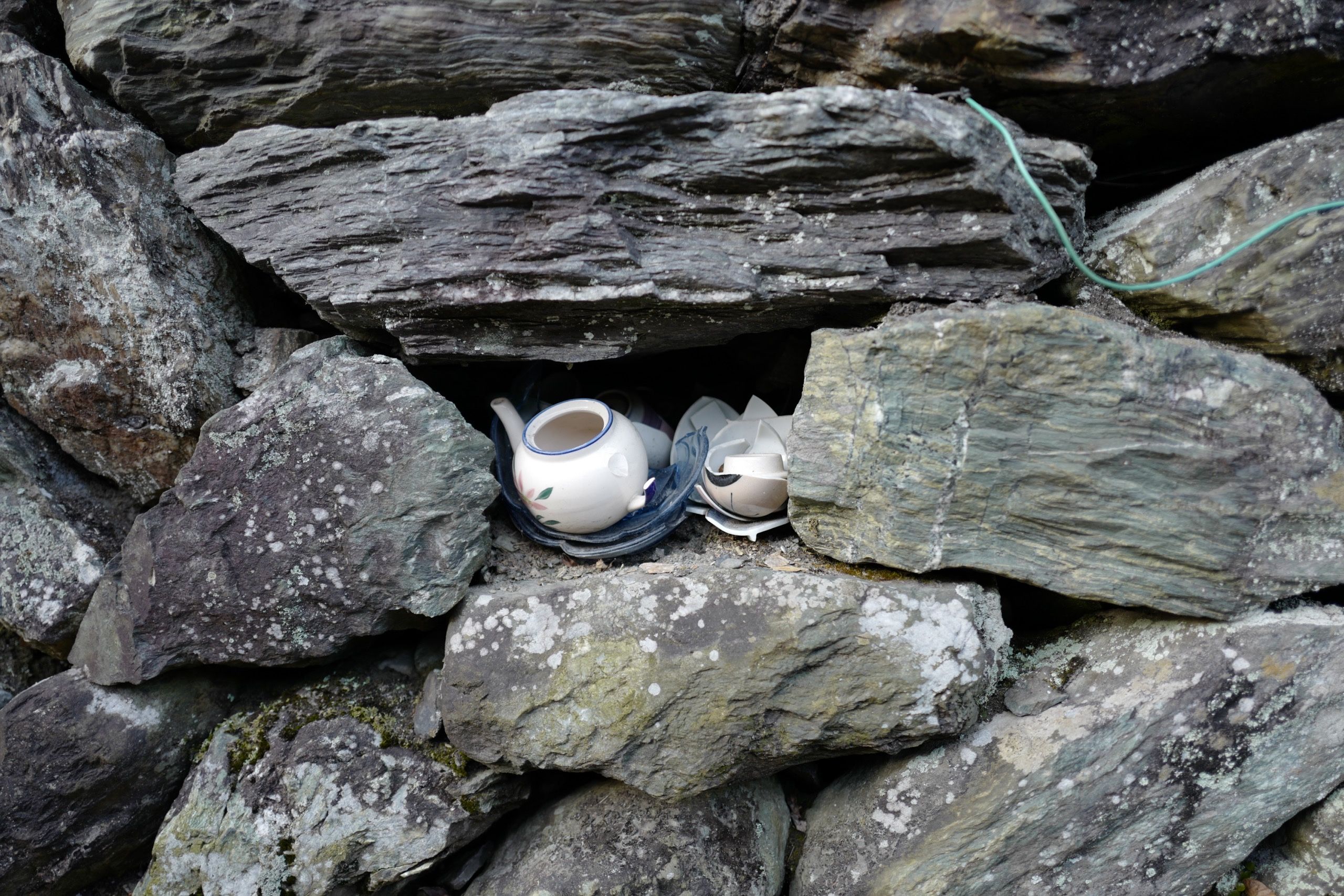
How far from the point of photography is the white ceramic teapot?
2.43 meters

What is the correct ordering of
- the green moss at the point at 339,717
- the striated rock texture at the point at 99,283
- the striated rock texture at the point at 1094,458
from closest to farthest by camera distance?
the striated rock texture at the point at 1094,458 → the green moss at the point at 339,717 → the striated rock texture at the point at 99,283

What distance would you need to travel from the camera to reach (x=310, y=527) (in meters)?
2.27

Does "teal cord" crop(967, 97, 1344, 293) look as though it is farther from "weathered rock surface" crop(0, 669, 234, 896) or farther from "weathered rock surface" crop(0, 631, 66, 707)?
"weathered rock surface" crop(0, 631, 66, 707)

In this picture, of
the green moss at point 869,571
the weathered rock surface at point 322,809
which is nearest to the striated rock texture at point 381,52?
the green moss at point 869,571

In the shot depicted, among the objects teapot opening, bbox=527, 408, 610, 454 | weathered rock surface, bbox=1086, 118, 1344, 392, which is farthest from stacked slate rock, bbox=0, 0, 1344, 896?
teapot opening, bbox=527, 408, 610, 454

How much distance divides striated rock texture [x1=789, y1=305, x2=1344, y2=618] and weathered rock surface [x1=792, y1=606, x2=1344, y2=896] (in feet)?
0.50

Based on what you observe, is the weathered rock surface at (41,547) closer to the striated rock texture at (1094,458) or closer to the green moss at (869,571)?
the green moss at (869,571)

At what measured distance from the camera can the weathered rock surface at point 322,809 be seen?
7.38 ft

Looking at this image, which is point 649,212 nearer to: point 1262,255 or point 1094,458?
point 1094,458

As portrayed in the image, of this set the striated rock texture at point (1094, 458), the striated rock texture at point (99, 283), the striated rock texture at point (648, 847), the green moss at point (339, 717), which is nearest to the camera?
the striated rock texture at point (1094, 458)

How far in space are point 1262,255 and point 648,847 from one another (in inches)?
89.0

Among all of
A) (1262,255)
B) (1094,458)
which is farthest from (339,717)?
(1262,255)

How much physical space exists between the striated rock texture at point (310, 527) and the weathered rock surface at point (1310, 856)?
2.40 m

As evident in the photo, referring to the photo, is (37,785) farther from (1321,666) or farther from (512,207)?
(1321,666)
